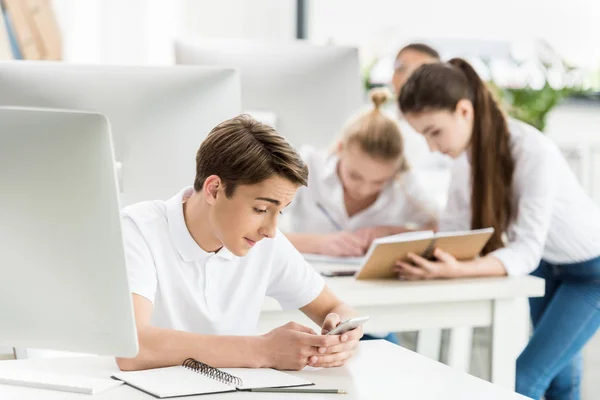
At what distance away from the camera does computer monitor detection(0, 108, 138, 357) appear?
1022mm

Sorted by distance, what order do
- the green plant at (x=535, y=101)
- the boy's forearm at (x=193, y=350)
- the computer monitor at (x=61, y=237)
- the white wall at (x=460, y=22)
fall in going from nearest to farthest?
the computer monitor at (x=61, y=237), the boy's forearm at (x=193, y=350), the green plant at (x=535, y=101), the white wall at (x=460, y=22)

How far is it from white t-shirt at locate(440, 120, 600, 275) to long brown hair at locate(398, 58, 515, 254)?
25 mm

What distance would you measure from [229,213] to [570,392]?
132 cm

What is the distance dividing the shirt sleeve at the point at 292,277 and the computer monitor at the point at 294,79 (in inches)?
34.1

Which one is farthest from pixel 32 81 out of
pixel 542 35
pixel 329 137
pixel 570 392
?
pixel 542 35

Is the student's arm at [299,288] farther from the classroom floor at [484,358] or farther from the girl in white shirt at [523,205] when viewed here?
the classroom floor at [484,358]

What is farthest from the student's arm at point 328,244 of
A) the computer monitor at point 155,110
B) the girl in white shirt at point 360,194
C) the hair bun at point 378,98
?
the computer monitor at point 155,110

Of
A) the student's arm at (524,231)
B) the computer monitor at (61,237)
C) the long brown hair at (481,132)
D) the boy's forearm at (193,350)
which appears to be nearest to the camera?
the computer monitor at (61,237)

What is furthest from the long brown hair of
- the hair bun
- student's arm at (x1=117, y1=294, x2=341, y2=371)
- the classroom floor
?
student's arm at (x1=117, y1=294, x2=341, y2=371)

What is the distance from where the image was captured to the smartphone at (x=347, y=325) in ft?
4.60

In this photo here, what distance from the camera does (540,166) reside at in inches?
85.5

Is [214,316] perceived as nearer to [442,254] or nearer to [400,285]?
[400,285]

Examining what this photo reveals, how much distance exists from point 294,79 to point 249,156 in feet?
3.54

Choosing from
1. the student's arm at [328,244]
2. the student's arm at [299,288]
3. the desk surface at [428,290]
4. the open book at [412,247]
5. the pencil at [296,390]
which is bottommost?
the student's arm at [328,244]
